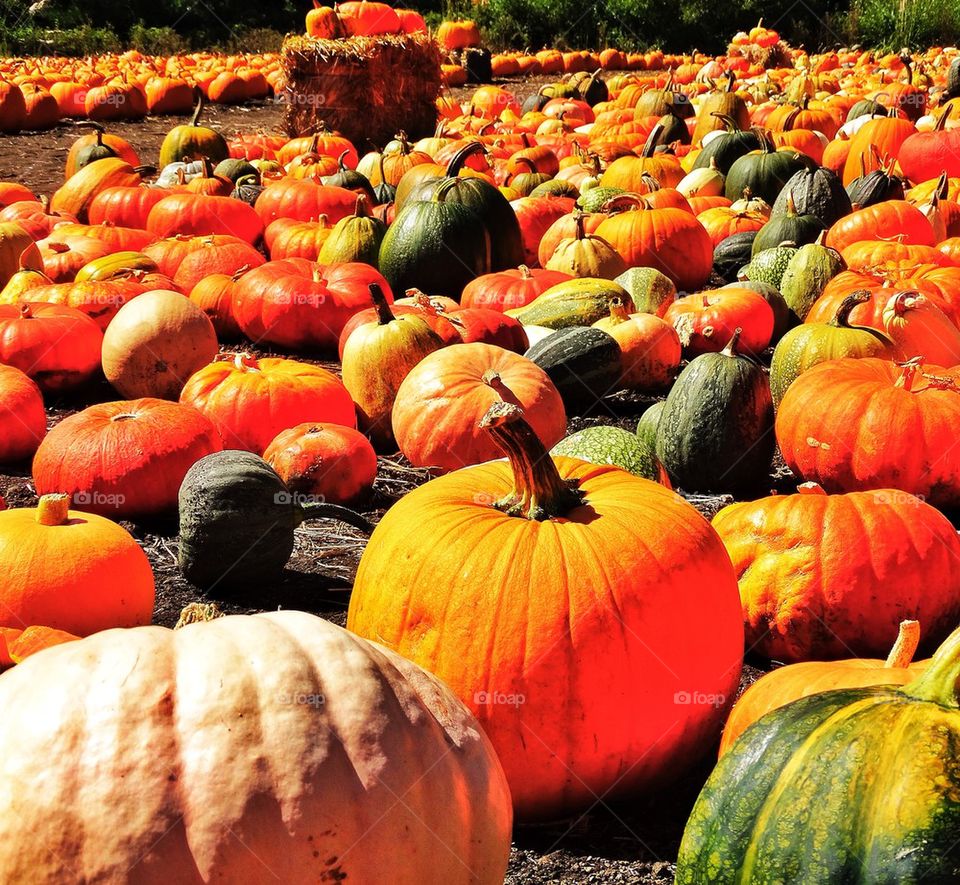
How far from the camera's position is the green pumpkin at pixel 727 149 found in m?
10.1

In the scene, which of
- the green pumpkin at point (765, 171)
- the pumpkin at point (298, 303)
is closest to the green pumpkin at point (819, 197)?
the green pumpkin at point (765, 171)

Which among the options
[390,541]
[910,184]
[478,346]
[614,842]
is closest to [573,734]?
[614,842]

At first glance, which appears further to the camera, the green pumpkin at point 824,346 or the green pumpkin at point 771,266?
the green pumpkin at point 771,266

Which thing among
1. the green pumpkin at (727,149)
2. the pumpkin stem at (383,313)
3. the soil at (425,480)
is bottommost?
the soil at (425,480)

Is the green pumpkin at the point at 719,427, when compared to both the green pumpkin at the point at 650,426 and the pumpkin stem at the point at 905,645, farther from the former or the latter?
the pumpkin stem at the point at 905,645

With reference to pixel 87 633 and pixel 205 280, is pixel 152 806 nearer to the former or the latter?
pixel 87 633

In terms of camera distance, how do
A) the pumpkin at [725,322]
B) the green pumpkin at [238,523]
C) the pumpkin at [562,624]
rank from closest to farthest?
the pumpkin at [562,624]
the green pumpkin at [238,523]
the pumpkin at [725,322]

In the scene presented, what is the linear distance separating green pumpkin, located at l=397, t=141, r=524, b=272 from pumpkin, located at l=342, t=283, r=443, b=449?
74.3 inches

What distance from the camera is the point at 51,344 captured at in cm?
591

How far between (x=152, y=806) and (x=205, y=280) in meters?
5.64

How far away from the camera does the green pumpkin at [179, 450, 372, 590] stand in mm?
3988

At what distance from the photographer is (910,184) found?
9.32m

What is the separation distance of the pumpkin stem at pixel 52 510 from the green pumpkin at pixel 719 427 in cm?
235

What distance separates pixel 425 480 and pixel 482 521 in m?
2.11
